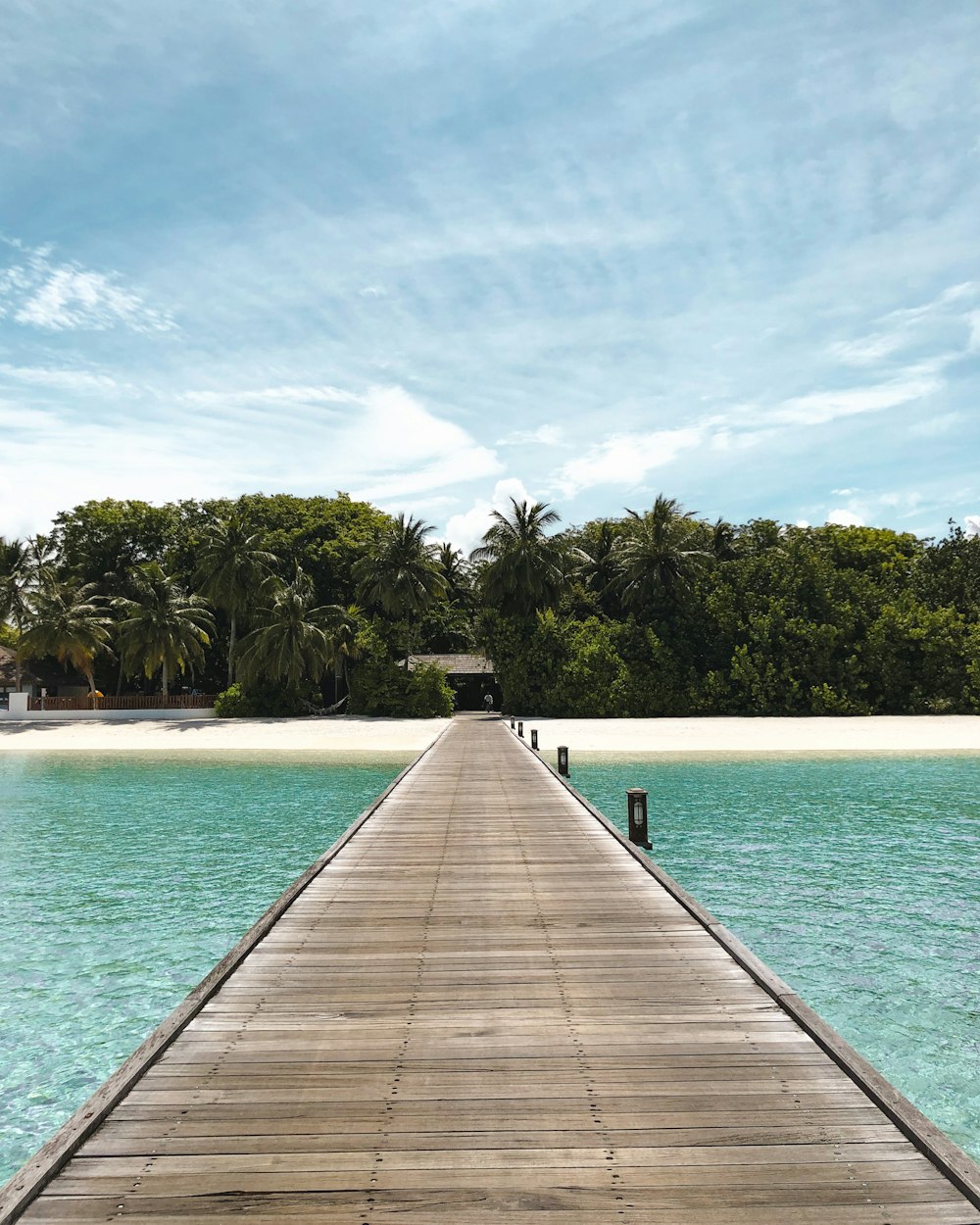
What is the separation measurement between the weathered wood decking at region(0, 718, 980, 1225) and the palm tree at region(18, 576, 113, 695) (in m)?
41.7

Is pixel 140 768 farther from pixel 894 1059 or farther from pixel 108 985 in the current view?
pixel 894 1059

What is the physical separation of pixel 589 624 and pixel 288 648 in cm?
1564

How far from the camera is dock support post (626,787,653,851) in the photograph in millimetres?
11492

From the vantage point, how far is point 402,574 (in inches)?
1593

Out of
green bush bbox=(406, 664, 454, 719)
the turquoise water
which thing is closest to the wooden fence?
green bush bbox=(406, 664, 454, 719)

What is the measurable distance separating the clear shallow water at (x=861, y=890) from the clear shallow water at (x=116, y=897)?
5.72m

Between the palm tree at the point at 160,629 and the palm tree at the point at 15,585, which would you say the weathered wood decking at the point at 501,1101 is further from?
the palm tree at the point at 15,585

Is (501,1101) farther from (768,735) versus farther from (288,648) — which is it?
(288,648)

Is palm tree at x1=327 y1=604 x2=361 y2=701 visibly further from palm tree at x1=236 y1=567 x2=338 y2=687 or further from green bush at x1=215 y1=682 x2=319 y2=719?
green bush at x1=215 y1=682 x2=319 y2=719

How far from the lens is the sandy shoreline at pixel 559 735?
2759cm

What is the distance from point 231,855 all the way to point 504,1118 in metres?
9.91

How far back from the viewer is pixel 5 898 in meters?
10.2

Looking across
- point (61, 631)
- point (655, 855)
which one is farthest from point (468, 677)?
point (655, 855)

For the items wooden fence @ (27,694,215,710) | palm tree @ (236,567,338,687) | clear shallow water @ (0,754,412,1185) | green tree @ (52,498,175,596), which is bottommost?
clear shallow water @ (0,754,412,1185)
